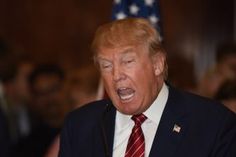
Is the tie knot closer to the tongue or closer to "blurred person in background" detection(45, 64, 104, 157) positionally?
the tongue

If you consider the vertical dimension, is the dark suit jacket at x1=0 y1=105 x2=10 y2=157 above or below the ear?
below

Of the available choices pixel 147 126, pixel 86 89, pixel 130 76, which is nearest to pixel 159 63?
pixel 130 76

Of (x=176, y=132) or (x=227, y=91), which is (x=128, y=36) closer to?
(x=176, y=132)

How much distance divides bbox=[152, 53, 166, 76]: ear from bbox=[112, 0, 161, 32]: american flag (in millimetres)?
1182

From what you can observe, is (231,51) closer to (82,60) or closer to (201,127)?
(201,127)

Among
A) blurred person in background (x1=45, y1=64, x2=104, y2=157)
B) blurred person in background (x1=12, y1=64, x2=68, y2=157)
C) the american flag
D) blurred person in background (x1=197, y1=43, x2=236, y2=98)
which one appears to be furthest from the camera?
blurred person in background (x1=197, y1=43, x2=236, y2=98)

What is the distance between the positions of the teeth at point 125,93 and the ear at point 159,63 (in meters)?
0.16

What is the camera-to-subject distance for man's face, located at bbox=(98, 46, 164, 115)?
325cm

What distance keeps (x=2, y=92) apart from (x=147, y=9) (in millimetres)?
2054

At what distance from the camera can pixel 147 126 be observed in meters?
3.40

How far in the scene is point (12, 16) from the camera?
8.87 meters

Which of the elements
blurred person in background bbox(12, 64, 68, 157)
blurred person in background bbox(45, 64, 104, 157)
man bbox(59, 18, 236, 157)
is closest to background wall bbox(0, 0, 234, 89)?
blurred person in background bbox(12, 64, 68, 157)

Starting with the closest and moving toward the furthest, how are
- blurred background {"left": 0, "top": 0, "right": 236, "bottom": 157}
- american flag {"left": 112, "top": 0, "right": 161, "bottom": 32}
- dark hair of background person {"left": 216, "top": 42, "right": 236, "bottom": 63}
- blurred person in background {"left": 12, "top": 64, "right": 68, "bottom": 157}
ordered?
american flag {"left": 112, "top": 0, "right": 161, "bottom": 32}
blurred person in background {"left": 12, "top": 64, "right": 68, "bottom": 157}
dark hair of background person {"left": 216, "top": 42, "right": 236, "bottom": 63}
blurred background {"left": 0, "top": 0, "right": 236, "bottom": 157}

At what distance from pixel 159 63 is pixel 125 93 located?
0.76ft
